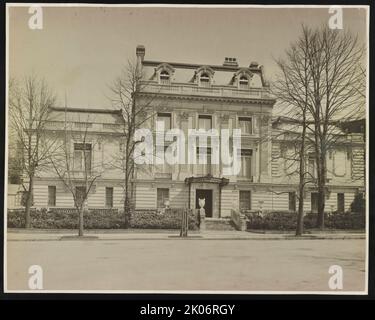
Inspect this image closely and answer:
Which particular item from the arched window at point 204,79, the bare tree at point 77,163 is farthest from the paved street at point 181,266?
the arched window at point 204,79

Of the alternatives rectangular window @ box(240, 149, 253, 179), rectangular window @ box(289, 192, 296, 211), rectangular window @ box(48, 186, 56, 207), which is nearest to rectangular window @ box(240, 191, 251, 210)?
rectangular window @ box(240, 149, 253, 179)

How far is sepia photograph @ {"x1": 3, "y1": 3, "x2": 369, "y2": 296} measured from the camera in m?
12.1

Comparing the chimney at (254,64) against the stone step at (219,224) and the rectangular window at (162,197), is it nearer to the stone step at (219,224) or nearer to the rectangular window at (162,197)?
the rectangular window at (162,197)

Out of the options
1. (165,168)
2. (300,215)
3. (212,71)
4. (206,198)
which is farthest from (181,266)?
(212,71)

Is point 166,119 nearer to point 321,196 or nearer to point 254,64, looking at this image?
point 254,64

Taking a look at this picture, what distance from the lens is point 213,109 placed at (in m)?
13.5

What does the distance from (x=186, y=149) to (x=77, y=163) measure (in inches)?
109

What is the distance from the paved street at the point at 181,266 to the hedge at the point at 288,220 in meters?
0.50

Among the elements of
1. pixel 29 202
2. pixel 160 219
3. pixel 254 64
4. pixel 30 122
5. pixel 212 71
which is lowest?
pixel 160 219

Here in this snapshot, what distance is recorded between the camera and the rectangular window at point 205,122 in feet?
43.1

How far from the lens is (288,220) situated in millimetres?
13289

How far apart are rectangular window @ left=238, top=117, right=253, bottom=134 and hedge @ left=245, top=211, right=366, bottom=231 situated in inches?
81.3
